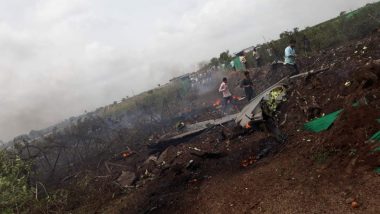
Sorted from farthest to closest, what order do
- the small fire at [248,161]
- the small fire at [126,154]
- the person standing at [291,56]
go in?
the small fire at [126,154], the person standing at [291,56], the small fire at [248,161]

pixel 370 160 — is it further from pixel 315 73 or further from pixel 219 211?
pixel 315 73

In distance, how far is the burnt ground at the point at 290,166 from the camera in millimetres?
5613

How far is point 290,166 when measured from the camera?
6984mm

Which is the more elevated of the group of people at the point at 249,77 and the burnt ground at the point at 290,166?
the group of people at the point at 249,77

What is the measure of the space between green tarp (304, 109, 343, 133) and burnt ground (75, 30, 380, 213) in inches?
7.8

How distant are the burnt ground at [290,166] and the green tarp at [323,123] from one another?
20 centimetres

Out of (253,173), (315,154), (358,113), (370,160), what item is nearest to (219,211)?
(253,173)

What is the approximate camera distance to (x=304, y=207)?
17.8 ft

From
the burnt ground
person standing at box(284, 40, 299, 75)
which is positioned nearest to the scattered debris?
the burnt ground

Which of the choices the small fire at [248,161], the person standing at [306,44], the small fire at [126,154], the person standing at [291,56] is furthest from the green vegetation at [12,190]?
the person standing at [306,44]

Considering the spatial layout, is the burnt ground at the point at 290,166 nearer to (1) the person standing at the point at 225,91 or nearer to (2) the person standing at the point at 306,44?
(1) the person standing at the point at 225,91

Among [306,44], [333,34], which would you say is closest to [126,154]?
[306,44]

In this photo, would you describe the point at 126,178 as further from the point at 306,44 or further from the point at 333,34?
the point at 333,34

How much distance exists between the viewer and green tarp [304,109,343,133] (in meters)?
7.97
